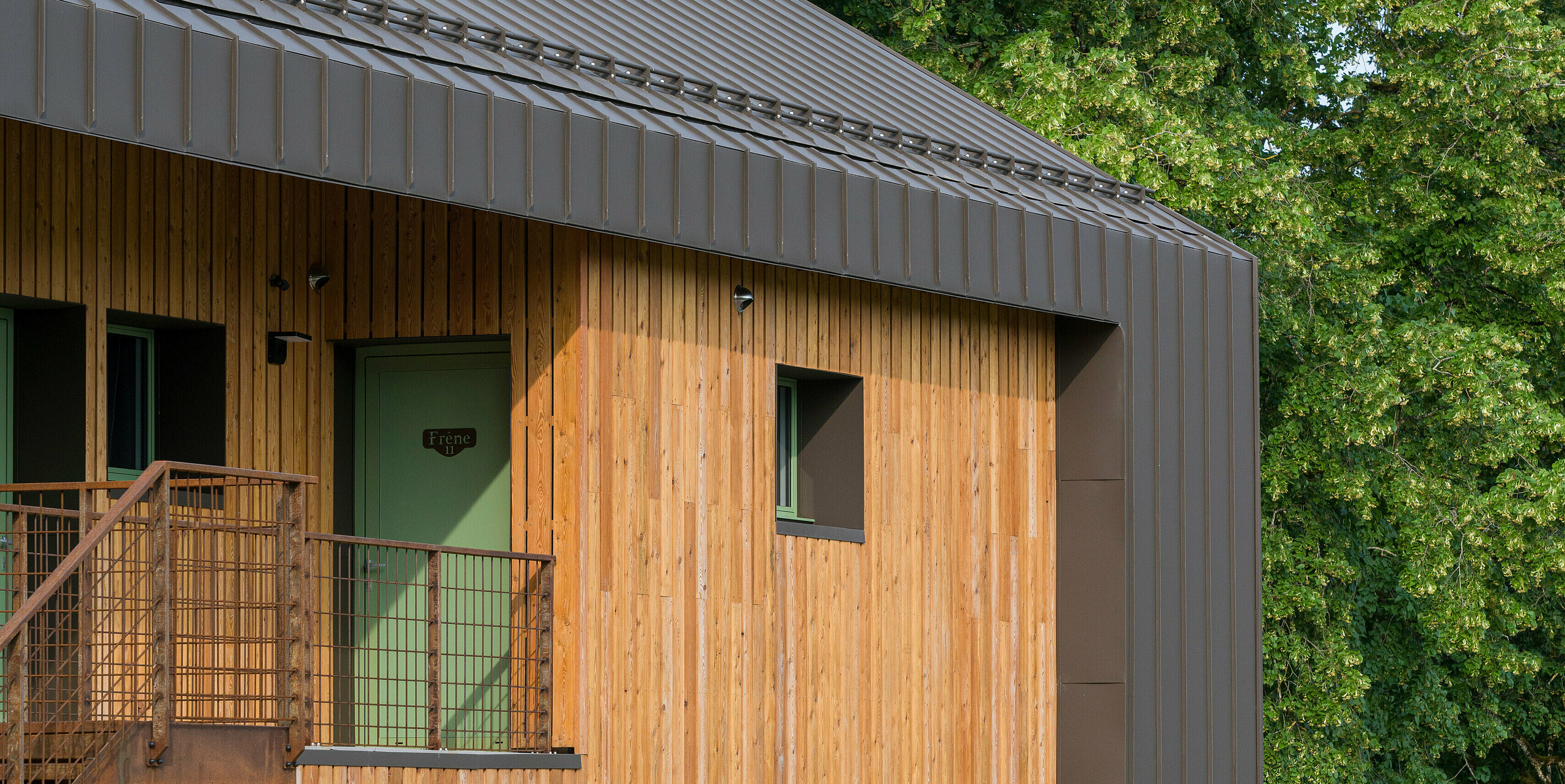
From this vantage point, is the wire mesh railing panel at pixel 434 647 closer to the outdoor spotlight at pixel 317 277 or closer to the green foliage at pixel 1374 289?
the outdoor spotlight at pixel 317 277

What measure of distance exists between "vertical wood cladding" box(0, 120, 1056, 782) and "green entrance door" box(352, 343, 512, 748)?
0.35 meters

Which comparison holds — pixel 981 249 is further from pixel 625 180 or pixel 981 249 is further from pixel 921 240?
pixel 625 180

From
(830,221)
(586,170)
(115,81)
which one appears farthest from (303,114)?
(830,221)

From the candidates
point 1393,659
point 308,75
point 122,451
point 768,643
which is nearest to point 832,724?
point 768,643

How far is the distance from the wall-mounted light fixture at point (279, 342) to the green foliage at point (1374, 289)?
1097cm

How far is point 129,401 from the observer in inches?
450

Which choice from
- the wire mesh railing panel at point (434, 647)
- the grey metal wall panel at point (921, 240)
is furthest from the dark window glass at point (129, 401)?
the grey metal wall panel at point (921, 240)

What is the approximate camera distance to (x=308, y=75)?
8695 millimetres

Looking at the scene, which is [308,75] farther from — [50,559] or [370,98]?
[50,559]

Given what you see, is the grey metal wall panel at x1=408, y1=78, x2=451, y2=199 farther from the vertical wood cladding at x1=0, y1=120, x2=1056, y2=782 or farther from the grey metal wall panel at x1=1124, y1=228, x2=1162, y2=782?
the grey metal wall panel at x1=1124, y1=228, x2=1162, y2=782

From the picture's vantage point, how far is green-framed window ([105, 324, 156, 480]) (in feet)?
36.8

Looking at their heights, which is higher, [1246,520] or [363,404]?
[363,404]

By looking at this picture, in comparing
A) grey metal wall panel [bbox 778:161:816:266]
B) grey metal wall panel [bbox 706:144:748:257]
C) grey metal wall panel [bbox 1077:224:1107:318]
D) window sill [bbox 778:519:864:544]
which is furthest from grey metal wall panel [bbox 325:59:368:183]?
grey metal wall panel [bbox 1077:224:1107:318]

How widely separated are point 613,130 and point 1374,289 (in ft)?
47.9
